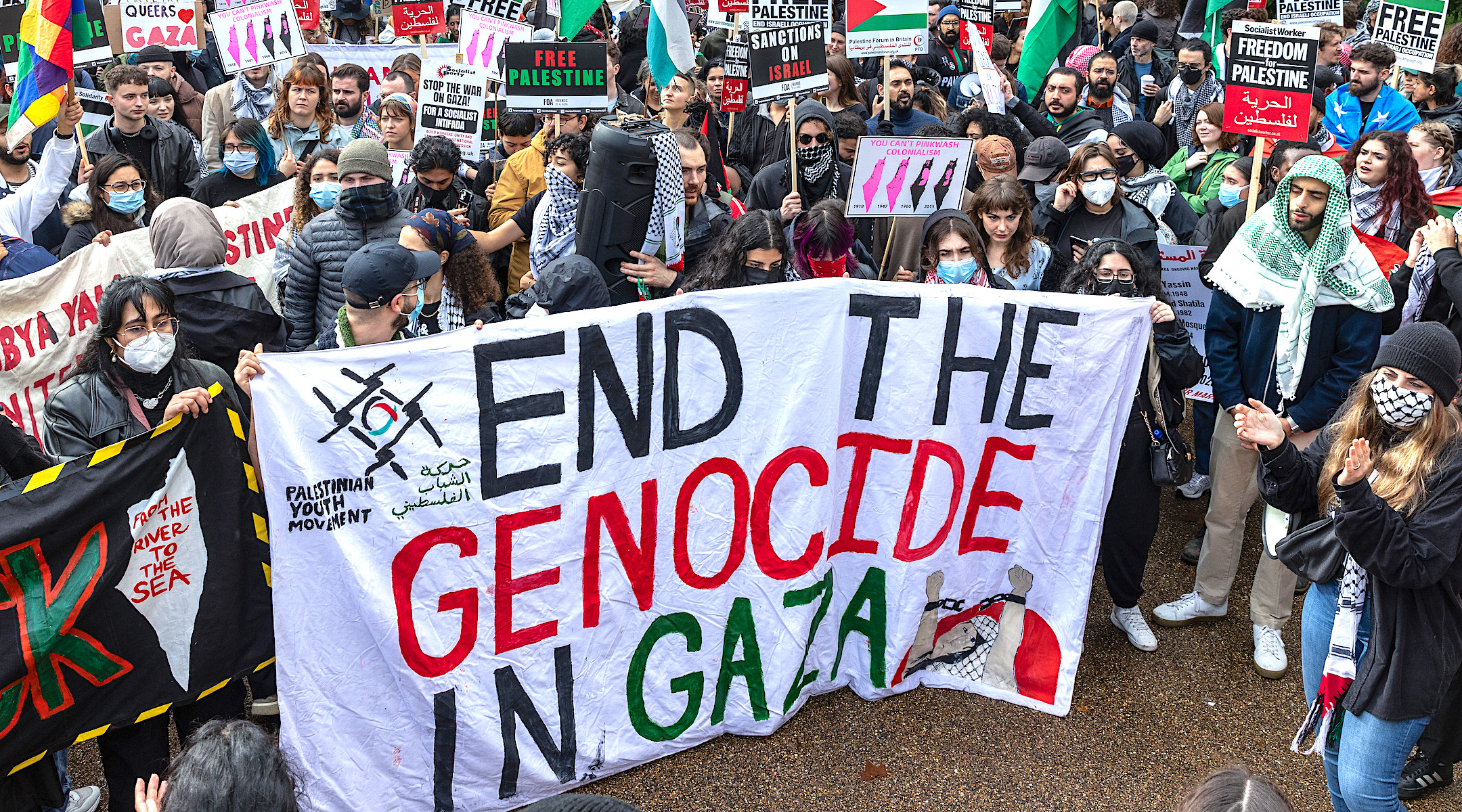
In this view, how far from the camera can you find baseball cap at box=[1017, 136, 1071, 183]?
6.98 metres

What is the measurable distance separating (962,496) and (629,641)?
136cm

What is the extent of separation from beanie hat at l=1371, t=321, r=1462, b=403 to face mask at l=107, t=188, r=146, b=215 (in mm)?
5627

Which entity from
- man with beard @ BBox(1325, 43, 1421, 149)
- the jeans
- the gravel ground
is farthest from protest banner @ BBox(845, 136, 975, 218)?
man with beard @ BBox(1325, 43, 1421, 149)

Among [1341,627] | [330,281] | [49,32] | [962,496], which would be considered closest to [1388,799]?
[1341,627]

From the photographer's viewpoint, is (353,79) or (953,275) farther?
(353,79)

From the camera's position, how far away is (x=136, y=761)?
3900 mm

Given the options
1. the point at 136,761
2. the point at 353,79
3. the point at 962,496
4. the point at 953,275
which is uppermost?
the point at 353,79

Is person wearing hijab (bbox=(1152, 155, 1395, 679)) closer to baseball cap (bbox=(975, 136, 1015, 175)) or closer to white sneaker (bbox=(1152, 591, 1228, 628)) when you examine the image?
white sneaker (bbox=(1152, 591, 1228, 628))

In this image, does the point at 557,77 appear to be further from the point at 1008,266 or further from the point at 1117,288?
the point at 1117,288

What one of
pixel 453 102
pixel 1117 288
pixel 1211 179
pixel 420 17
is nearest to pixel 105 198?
pixel 453 102

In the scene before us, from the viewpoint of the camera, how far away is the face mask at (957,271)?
17.4 feet

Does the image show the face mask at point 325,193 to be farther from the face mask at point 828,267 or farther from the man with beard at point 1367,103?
the man with beard at point 1367,103

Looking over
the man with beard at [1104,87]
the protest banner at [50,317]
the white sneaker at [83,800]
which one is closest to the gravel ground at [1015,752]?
the white sneaker at [83,800]

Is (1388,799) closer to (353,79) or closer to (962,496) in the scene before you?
(962,496)
